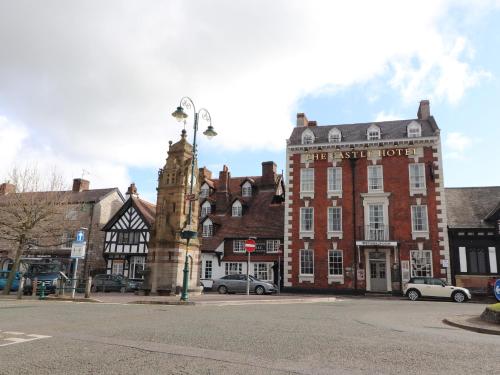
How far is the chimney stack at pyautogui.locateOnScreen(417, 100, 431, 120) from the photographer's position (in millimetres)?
33062

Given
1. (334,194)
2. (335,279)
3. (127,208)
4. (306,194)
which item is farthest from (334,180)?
(127,208)

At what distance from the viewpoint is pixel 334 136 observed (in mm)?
33531

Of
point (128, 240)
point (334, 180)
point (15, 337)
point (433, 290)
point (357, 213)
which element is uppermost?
point (334, 180)

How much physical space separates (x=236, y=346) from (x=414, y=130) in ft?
93.1

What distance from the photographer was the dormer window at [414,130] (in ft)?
103

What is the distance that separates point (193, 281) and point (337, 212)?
1312cm

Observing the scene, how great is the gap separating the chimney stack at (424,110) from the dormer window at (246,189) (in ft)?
52.5

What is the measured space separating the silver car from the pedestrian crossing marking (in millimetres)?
19527

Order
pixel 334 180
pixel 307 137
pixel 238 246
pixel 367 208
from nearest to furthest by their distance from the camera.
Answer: pixel 367 208 < pixel 334 180 < pixel 307 137 < pixel 238 246

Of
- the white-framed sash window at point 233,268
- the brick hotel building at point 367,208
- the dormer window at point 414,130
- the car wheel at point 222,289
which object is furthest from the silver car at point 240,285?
the dormer window at point 414,130

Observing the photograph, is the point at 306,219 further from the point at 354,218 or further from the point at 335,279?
the point at 335,279

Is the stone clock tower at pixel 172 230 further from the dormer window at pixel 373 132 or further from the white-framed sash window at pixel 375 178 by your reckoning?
the dormer window at pixel 373 132

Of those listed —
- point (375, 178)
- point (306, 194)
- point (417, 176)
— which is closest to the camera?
point (417, 176)

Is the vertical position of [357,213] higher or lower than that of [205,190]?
lower
